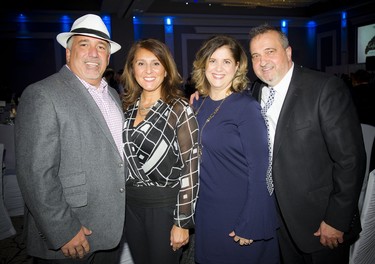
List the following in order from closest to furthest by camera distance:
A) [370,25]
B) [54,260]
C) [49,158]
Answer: [49,158]
[54,260]
[370,25]

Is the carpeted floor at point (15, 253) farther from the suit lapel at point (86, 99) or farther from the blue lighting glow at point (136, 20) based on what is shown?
the blue lighting glow at point (136, 20)

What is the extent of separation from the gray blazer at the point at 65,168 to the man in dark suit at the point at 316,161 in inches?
38.8

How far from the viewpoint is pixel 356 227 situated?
1804mm

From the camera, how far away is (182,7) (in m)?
11.3

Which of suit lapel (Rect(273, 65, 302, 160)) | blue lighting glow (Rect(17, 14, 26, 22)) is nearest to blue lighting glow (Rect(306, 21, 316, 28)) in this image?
blue lighting glow (Rect(17, 14, 26, 22))

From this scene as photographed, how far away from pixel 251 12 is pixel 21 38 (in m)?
8.72

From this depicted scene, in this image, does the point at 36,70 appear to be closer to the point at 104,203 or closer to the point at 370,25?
the point at 104,203

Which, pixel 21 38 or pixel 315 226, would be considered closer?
pixel 315 226

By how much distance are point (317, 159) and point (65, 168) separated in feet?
4.70

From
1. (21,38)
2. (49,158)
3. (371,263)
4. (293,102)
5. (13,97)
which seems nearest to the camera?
(49,158)

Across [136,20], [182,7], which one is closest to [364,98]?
[182,7]

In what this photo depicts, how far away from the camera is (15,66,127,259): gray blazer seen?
148 cm

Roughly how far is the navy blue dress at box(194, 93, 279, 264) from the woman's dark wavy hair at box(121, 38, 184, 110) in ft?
1.00

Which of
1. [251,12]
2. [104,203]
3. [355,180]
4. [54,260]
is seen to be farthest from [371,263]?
[251,12]
